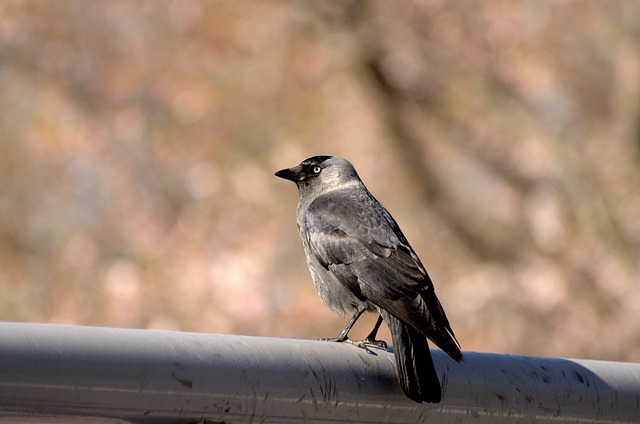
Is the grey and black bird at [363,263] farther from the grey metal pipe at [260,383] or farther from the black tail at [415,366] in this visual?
the grey metal pipe at [260,383]

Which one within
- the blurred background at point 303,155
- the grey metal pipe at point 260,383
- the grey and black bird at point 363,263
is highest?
the grey metal pipe at point 260,383

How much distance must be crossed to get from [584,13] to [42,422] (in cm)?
1154

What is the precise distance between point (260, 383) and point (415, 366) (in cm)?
65

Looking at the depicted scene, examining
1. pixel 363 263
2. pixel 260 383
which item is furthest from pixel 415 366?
pixel 363 263

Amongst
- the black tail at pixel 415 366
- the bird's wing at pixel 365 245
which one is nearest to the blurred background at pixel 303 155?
the bird's wing at pixel 365 245

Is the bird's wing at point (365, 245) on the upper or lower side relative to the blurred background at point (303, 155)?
upper

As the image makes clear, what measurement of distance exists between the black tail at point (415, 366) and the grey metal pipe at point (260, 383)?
31 millimetres

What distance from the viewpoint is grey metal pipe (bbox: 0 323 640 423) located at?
7.80 ft

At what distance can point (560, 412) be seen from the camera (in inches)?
129

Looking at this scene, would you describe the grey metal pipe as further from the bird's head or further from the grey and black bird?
the bird's head

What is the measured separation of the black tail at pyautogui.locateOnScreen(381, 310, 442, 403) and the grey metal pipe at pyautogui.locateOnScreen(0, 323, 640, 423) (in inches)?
1.2

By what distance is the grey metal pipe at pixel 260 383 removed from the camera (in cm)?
238

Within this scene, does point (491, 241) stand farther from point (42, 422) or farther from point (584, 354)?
point (42, 422)

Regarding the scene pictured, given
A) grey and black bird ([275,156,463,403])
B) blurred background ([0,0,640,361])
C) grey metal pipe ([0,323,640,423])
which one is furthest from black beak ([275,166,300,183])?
blurred background ([0,0,640,361])
